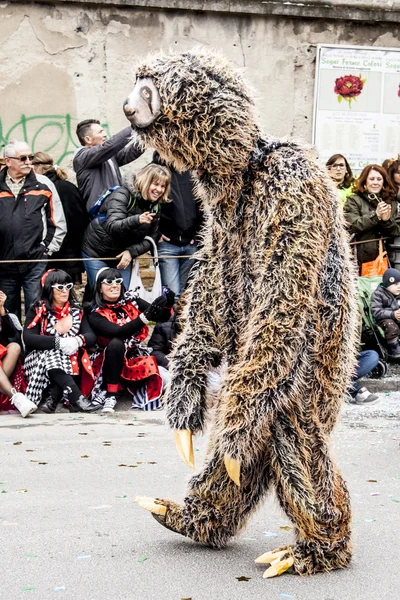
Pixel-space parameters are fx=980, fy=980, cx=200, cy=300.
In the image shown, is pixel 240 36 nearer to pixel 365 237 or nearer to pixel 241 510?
pixel 365 237

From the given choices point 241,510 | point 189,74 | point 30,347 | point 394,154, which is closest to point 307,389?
point 241,510

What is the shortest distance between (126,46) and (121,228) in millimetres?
3115

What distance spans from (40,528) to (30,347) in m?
3.43

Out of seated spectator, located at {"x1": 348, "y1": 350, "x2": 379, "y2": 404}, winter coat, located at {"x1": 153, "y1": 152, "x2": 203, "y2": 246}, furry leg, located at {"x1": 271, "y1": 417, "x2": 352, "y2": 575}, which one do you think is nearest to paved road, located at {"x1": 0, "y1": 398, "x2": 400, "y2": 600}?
furry leg, located at {"x1": 271, "y1": 417, "x2": 352, "y2": 575}

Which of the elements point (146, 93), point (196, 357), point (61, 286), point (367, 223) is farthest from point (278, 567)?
point (367, 223)

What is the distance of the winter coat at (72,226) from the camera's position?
926 centimetres

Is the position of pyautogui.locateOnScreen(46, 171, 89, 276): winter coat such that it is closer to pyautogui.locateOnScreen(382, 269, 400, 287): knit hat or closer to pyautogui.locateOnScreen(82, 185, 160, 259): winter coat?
pyautogui.locateOnScreen(82, 185, 160, 259): winter coat

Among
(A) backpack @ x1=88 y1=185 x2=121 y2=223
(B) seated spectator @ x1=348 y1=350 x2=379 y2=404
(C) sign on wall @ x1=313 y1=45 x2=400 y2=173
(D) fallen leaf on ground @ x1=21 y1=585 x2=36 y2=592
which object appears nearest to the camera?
(D) fallen leaf on ground @ x1=21 y1=585 x2=36 y2=592

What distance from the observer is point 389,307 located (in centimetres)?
941

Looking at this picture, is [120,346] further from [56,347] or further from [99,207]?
[99,207]

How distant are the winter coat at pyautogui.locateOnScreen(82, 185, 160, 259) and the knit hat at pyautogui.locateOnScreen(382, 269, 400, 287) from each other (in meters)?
2.24

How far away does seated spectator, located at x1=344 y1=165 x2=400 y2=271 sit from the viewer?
966 centimetres

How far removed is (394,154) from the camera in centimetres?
1162

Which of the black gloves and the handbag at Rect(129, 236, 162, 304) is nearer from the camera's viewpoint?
the black gloves
